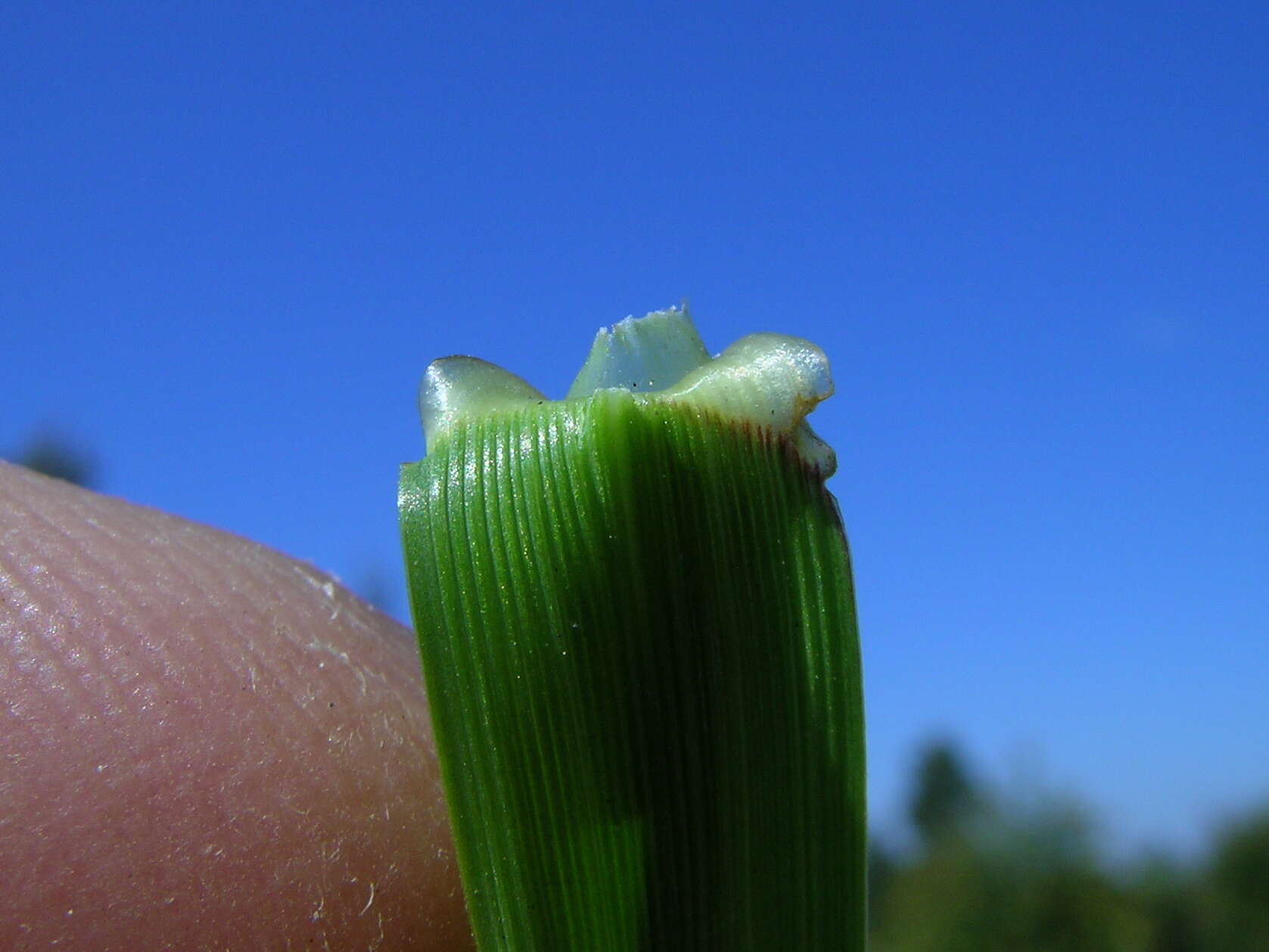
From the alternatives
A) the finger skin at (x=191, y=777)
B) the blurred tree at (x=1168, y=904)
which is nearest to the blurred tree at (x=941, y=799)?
the blurred tree at (x=1168, y=904)

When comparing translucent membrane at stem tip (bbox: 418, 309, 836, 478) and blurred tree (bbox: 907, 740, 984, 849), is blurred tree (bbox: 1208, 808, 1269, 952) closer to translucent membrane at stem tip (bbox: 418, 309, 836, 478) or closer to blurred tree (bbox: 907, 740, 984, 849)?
blurred tree (bbox: 907, 740, 984, 849)

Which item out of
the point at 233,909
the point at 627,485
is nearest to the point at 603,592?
the point at 627,485

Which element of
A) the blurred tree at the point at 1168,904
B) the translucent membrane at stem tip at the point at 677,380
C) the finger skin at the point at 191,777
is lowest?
the blurred tree at the point at 1168,904

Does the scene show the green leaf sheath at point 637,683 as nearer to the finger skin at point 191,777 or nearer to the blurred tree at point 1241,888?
the finger skin at point 191,777

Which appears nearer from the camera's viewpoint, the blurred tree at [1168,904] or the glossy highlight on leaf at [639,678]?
the glossy highlight on leaf at [639,678]

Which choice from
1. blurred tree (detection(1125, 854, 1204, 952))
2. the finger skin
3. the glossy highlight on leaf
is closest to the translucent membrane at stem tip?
the glossy highlight on leaf

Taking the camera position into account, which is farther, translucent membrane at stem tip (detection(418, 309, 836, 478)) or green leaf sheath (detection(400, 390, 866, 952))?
translucent membrane at stem tip (detection(418, 309, 836, 478))

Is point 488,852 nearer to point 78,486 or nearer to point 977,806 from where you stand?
point 78,486
